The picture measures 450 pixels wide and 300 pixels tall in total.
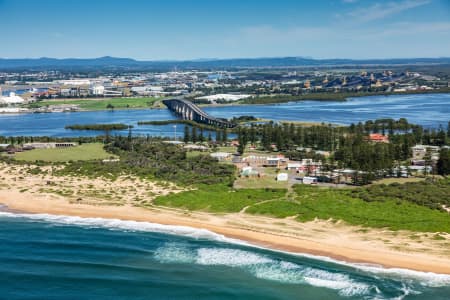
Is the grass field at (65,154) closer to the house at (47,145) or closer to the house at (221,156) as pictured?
the house at (47,145)

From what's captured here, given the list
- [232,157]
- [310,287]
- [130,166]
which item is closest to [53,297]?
[310,287]

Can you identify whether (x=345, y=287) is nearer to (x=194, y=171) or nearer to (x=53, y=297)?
(x=53, y=297)

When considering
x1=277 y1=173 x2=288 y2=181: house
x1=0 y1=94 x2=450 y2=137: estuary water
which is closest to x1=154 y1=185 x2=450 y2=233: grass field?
x1=277 y1=173 x2=288 y2=181: house

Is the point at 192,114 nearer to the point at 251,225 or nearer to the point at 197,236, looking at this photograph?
the point at 251,225

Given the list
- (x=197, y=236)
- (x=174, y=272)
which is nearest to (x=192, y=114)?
(x=197, y=236)

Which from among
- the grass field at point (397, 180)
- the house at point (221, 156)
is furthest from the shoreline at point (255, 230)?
the house at point (221, 156)

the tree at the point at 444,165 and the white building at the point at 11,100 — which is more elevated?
the tree at the point at 444,165
